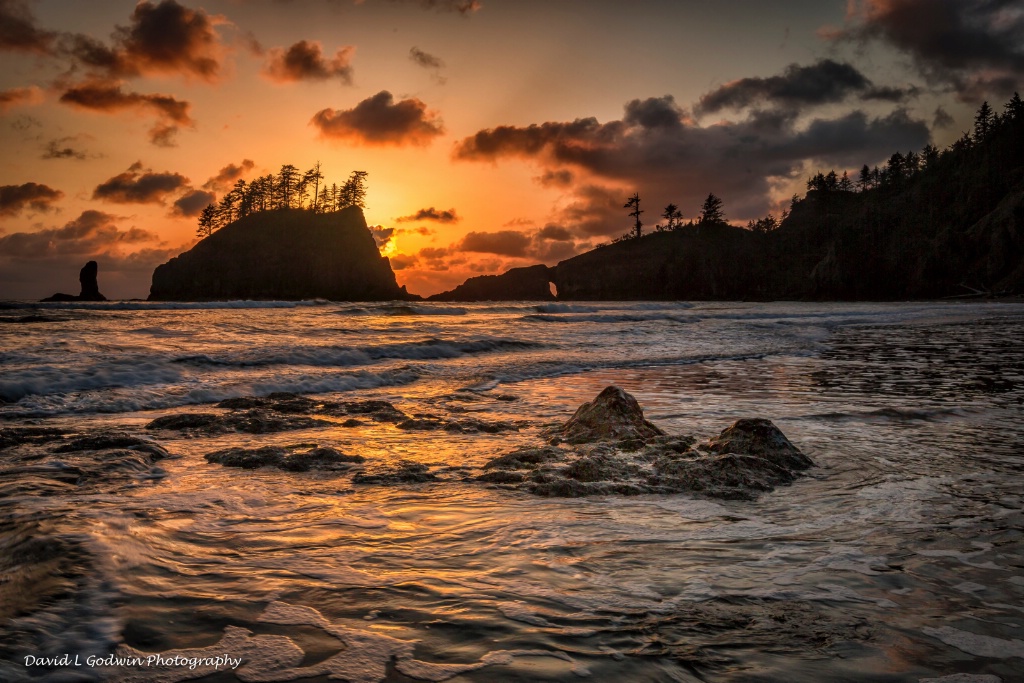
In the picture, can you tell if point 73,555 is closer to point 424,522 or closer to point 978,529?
point 424,522

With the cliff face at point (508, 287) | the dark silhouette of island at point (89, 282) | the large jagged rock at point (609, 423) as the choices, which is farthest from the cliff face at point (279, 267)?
the large jagged rock at point (609, 423)

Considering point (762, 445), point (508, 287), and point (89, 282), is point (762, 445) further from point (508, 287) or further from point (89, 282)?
point (508, 287)

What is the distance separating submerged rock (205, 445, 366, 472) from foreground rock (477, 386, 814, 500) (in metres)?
1.16

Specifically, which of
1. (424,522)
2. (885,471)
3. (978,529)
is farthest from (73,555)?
(885,471)

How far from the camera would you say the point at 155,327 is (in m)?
16.4

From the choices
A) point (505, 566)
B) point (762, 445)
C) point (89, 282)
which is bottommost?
point (505, 566)

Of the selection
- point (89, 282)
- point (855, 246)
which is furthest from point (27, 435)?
point (855, 246)

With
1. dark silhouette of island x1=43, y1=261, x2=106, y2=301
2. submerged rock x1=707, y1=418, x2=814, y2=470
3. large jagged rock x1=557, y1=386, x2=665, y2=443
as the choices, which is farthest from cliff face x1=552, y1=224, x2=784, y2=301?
submerged rock x1=707, y1=418, x2=814, y2=470

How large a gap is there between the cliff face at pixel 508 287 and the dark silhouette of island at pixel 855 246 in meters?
0.21

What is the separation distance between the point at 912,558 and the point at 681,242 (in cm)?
11855

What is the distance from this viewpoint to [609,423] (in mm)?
5176

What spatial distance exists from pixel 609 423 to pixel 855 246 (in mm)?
104293

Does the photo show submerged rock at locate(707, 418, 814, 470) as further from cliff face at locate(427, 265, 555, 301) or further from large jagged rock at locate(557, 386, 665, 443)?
cliff face at locate(427, 265, 555, 301)

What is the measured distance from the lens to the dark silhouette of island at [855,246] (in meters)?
75.8
